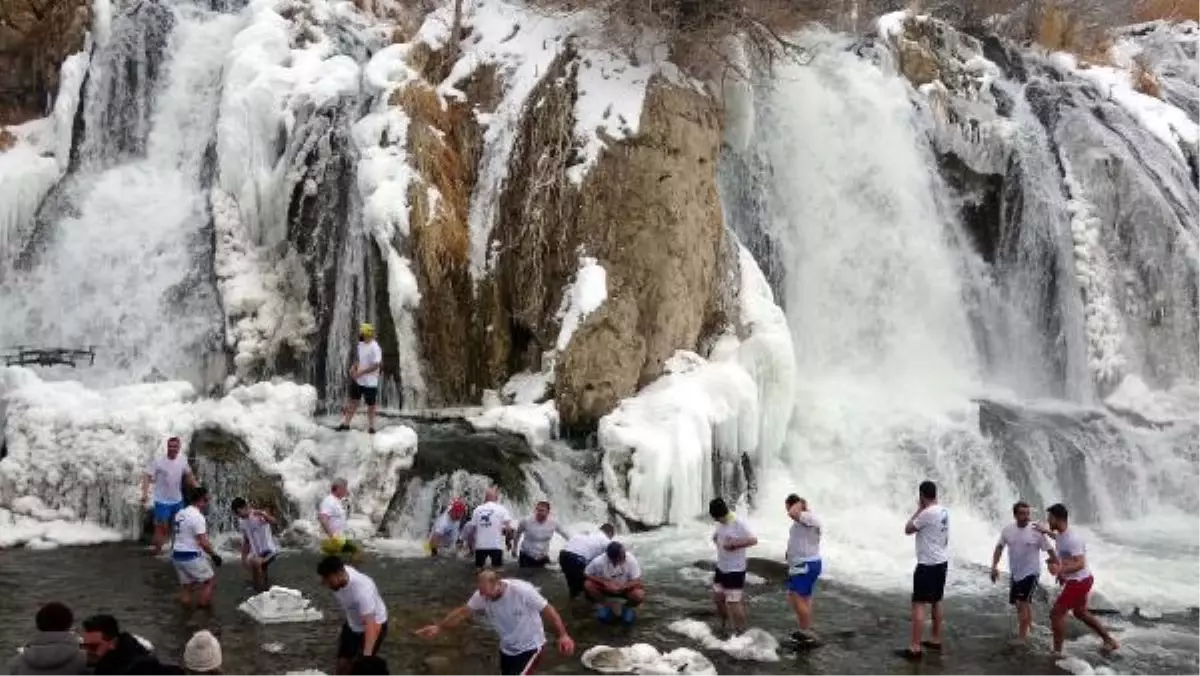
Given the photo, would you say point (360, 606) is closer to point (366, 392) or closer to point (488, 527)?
point (488, 527)

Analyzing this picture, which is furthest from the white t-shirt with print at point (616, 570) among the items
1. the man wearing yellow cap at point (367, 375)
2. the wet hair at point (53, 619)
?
the wet hair at point (53, 619)

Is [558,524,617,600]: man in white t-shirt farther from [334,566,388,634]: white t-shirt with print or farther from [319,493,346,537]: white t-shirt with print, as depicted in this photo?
[334,566,388,634]: white t-shirt with print

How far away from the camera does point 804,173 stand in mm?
20859

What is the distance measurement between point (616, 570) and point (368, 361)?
5118 millimetres

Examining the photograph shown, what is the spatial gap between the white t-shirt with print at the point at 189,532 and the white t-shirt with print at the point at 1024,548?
7263 millimetres

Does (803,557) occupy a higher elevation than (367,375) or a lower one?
lower

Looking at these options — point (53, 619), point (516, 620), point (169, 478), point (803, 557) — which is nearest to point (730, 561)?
point (803, 557)

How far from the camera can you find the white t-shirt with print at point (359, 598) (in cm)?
739

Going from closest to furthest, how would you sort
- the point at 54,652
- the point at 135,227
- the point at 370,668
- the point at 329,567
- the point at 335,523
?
the point at 370,668, the point at 54,652, the point at 329,567, the point at 335,523, the point at 135,227

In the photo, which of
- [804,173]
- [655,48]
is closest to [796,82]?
[804,173]

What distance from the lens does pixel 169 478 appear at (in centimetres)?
1184

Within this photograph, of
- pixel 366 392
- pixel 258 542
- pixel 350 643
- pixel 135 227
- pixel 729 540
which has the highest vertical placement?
pixel 135 227

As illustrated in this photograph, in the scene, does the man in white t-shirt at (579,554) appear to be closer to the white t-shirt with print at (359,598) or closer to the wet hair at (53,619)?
the white t-shirt with print at (359,598)

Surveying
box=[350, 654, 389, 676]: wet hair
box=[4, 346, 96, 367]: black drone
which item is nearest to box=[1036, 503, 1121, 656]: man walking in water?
box=[350, 654, 389, 676]: wet hair
